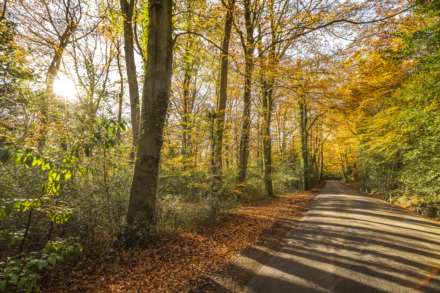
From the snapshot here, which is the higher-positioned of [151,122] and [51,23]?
[51,23]

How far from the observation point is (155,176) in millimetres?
4918

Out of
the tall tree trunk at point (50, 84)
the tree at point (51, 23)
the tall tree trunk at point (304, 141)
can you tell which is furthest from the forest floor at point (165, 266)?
the tall tree trunk at point (304, 141)

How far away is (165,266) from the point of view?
4.27 m

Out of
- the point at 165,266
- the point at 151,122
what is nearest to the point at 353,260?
the point at 165,266

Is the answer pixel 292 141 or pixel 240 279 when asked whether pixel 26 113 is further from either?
pixel 292 141

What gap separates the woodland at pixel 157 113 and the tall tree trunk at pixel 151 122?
0.02 metres

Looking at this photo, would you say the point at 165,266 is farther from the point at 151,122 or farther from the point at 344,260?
the point at 344,260

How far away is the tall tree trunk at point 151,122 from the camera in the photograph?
4770 mm

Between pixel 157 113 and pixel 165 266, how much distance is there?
3.15m

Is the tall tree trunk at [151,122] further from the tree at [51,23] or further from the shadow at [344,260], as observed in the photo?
the tree at [51,23]

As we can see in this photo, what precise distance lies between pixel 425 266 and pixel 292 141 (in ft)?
72.1

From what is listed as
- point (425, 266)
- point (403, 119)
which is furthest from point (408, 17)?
point (425, 266)

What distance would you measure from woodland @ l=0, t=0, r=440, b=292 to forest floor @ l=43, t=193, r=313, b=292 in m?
0.28

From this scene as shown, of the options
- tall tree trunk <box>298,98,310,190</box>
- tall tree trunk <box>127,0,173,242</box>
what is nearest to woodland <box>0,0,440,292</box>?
tall tree trunk <box>127,0,173,242</box>
